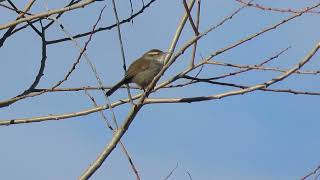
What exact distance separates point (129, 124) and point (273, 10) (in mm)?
→ 1689

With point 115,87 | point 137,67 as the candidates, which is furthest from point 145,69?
point 115,87

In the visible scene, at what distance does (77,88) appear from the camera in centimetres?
504

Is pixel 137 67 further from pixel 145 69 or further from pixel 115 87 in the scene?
pixel 115 87

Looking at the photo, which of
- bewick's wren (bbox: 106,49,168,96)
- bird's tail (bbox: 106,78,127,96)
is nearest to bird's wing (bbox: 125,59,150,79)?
bewick's wren (bbox: 106,49,168,96)

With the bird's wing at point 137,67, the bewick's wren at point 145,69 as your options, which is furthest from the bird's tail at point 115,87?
the bird's wing at point 137,67

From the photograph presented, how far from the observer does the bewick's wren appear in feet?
23.0

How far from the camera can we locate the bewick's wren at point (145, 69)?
7010mm

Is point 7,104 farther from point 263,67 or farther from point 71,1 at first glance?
point 263,67

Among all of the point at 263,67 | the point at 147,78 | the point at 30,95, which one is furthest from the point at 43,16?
the point at 147,78

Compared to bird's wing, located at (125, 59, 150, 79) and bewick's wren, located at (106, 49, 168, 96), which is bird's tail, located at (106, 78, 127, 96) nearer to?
bewick's wren, located at (106, 49, 168, 96)

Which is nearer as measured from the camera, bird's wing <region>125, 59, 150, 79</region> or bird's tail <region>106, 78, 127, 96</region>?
bird's tail <region>106, 78, 127, 96</region>

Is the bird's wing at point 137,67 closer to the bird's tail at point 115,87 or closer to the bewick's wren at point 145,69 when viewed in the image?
the bewick's wren at point 145,69

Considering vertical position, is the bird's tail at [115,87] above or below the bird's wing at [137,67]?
below

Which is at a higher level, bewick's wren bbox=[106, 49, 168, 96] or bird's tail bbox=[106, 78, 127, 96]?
bewick's wren bbox=[106, 49, 168, 96]
